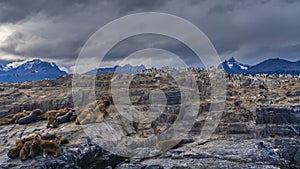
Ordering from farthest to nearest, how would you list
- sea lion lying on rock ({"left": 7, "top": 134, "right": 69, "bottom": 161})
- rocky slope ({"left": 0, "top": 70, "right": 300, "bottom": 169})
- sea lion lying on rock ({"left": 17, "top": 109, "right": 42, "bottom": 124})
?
sea lion lying on rock ({"left": 17, "top": 109, "right": 42, "bottom": 124})
rocky slope ({"left": 0, "top": 70, "right": 300, "bottom": 169})
sea lion lying on rock ({"left": 7, "top": 134, "right": 69, "bottom": 161})

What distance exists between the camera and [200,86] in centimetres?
7975

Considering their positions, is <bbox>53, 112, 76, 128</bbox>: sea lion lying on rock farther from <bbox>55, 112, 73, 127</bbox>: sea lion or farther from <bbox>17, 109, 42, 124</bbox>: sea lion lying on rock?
<bbox>17, 109, 42, 124</bbox>: sea lion lying on rock

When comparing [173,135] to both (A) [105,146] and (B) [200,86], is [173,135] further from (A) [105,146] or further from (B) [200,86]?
(B) [200,86]

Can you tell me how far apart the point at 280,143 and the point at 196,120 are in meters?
17.0

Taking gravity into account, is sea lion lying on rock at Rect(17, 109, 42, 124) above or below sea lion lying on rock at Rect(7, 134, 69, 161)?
above

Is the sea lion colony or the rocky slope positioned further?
the rocky slope

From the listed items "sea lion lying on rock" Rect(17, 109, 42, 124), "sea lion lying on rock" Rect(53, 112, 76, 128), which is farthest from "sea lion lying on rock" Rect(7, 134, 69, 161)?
"sea lion lying on rock" Rect(17, 109, 42, 124)

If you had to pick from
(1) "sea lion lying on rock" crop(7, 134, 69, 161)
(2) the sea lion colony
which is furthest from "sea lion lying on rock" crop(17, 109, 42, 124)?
(1) "sea lion lying on rock" crop(7, 134, 69, 161)

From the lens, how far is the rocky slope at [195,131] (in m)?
35.2

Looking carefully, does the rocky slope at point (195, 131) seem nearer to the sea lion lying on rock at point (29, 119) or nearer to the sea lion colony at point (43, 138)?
the sea lion colony at point (43, 138)

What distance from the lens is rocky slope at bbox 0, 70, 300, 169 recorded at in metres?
35.2

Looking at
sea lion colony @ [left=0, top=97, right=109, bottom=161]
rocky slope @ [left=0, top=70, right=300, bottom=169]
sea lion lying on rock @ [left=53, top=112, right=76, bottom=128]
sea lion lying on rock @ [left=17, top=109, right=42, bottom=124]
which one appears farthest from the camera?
sea lion lying on rock @ [left=17, top=109, right=42, bottom=124]

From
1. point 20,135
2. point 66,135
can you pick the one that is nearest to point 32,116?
point 20,135

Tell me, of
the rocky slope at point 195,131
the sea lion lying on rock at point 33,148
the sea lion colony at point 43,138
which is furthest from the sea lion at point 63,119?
the sea lion lying on rock at point 33,148
